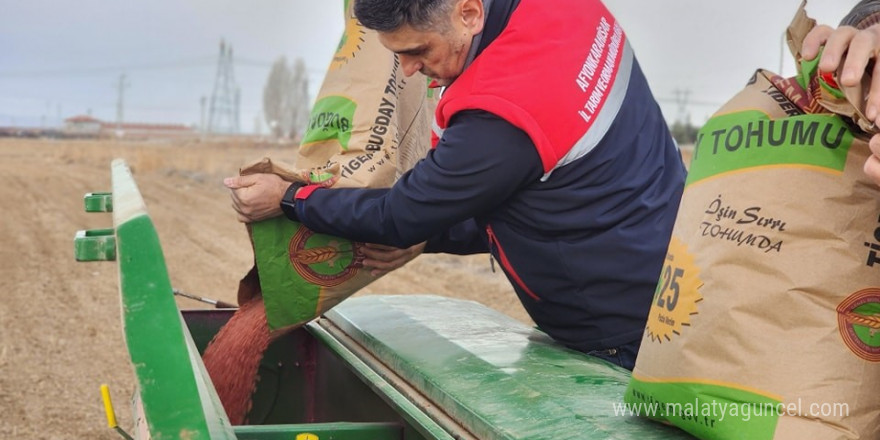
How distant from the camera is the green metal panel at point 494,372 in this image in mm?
1966

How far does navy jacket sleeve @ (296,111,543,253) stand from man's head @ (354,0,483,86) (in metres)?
0.18

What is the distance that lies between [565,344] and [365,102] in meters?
0.94

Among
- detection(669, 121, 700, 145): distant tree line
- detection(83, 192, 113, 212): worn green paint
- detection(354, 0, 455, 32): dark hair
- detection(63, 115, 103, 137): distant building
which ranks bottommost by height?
detection(83, 192, 113, 212): worn green paint

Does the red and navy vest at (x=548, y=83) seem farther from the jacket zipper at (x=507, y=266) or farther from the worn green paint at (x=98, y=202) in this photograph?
the worn green paint at (x=98, y=202)

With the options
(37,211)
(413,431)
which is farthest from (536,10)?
(37,211)

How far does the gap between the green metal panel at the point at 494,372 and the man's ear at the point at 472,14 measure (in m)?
0.85

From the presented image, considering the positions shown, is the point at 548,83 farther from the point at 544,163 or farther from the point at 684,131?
the point at 684,131

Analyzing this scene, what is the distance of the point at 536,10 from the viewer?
97.1 inches

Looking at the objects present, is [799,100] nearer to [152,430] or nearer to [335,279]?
[152,430]

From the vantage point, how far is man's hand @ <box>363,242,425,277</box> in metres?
2.96

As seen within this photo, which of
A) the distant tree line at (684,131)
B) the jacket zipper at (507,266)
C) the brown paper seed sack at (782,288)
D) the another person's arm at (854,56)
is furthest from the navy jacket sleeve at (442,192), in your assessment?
the distant tree line at (684,131)

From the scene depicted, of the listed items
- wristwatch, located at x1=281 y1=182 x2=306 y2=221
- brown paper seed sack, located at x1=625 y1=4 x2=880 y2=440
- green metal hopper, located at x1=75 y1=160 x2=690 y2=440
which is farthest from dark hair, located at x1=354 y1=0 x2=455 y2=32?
brown paper seed sack, located at x1=625 y1=4 x2=880 y2=440

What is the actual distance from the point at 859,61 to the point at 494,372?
115 centimetres

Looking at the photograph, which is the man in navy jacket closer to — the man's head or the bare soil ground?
the man's head
